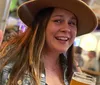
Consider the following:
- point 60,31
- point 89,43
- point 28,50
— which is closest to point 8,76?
→ point 28,50

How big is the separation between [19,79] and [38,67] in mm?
100

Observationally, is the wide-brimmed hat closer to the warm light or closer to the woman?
the woman

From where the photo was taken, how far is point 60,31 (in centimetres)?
91

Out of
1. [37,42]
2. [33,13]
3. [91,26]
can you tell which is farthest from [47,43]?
[91,26]

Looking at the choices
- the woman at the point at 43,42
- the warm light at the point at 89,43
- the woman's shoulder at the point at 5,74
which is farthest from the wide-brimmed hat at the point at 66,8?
the warm light at the point at 89,43

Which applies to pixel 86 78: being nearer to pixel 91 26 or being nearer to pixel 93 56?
pixel 91 26

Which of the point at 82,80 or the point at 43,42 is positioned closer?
the point at 82,80

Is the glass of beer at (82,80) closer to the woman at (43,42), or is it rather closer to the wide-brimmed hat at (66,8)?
the woman at (43,42)

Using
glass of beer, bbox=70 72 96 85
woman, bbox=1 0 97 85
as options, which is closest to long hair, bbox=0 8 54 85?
woman, bbox=1 0 97 85

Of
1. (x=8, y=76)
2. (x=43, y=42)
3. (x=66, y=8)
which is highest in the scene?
(x=66, y=8)

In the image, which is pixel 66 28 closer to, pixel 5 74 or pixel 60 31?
pixel 60 31

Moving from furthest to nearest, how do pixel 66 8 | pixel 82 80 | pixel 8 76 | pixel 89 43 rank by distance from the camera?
pixel 89 43, pixel 66 8, pixel 8 76, pixel 82 80

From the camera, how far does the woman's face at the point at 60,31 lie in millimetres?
906

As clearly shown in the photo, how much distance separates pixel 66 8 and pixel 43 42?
173 millimetres
